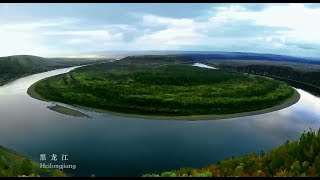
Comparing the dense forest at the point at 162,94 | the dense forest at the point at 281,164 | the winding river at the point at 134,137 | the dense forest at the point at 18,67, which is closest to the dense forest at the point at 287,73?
the dense forest at the point at 162,94

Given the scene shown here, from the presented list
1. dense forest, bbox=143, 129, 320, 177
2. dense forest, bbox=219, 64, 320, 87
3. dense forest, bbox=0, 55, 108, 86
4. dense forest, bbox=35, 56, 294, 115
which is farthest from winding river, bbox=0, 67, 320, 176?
dense forest, bbox=219, 64, 320, 87

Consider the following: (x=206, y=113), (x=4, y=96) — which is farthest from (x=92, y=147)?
(x=4, y=96)

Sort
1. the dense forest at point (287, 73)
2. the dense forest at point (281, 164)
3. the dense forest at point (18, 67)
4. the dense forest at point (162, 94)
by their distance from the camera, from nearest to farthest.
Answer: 1. the dense forest at point (281, 164)
2. the dense forest at point (162, 94)
3. the dense forest at point (18, 67)
4. the dense forest at point (287, 73)

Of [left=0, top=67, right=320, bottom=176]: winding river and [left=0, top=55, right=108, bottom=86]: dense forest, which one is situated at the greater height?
[left=0, top=55, right=108, bottom=86]: dense forest

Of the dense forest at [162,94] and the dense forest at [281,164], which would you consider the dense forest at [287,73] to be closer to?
the dense forest at [162,94]

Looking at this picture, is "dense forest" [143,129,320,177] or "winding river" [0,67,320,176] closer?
"dense forest" [143,129,320,177]

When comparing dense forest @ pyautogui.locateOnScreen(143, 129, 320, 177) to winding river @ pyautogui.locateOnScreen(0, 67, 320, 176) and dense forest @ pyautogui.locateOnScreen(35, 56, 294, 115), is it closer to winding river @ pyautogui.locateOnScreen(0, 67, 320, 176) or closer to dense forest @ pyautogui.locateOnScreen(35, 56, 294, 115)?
winding river @ pyautogui.locateOnScreen(0, 67, 320, 176)

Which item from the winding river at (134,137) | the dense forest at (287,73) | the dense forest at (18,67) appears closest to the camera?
the winding river at (134,137)

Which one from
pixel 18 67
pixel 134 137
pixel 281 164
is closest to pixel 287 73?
pixel 18 67

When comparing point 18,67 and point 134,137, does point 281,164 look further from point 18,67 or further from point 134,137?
point 18,67

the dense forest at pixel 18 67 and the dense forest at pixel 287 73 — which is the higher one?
the dense forest at pixel 18 67
